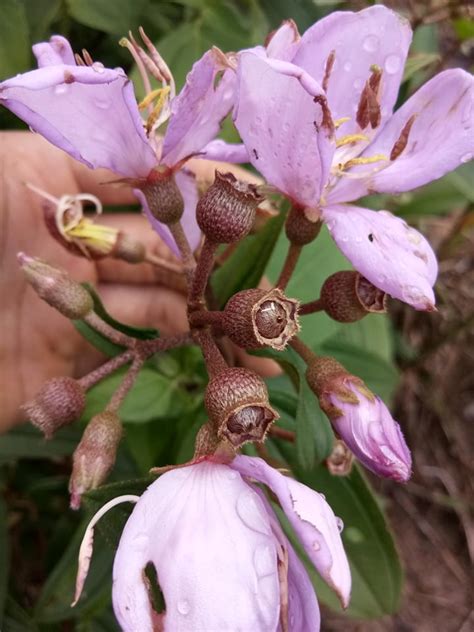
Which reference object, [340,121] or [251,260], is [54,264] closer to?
[251,260]

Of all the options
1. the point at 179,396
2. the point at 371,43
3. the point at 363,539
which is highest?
the point at 371,43

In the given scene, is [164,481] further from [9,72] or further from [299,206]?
[9,72]

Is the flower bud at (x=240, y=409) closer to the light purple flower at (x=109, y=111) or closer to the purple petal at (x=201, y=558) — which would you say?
the purple petal at (x=201, y=558)

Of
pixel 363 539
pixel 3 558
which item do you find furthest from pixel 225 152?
pixel 3 558

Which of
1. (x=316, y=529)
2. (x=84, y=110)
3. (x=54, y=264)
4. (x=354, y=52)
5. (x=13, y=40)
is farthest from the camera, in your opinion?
(x=54, y=264)

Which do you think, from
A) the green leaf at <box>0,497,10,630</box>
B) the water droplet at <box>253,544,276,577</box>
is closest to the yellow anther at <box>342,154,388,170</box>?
the water droplet at <box>253,544,276,577</box>

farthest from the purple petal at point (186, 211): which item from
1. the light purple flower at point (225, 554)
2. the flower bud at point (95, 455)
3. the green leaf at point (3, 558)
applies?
the green leaf at point (3, 558)
